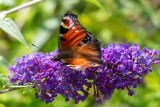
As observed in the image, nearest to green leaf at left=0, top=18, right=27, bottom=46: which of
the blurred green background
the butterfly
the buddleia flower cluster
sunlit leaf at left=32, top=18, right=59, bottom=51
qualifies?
the buddleia flower cluster

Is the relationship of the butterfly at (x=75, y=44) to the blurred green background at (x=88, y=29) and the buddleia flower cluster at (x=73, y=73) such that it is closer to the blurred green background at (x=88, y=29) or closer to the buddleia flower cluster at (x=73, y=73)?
the buddleia flower cluster at (x=73, y=73)

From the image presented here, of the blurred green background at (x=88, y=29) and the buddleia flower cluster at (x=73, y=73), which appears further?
the blurred green background at (x=88, y=29)

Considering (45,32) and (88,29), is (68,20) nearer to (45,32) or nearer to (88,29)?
(45,32)

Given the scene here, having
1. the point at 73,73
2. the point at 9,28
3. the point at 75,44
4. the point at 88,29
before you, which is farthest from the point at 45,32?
the point at 73,73

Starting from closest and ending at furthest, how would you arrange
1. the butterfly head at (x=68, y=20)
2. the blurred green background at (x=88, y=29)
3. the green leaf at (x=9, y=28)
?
the green leaf at (x=9, y=28) < the butterfly head at (x=68, y=20) < the blurred green background at (x=88, y=29)

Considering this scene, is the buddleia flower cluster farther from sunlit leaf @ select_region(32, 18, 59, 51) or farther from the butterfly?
sunlit leaf @ select_region(32, 18, 59, 51)

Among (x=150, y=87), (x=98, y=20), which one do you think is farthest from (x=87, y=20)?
(x=150, y=87)

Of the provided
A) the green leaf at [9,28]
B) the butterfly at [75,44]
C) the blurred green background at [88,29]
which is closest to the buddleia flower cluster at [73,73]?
the butterfly at [75,44]
